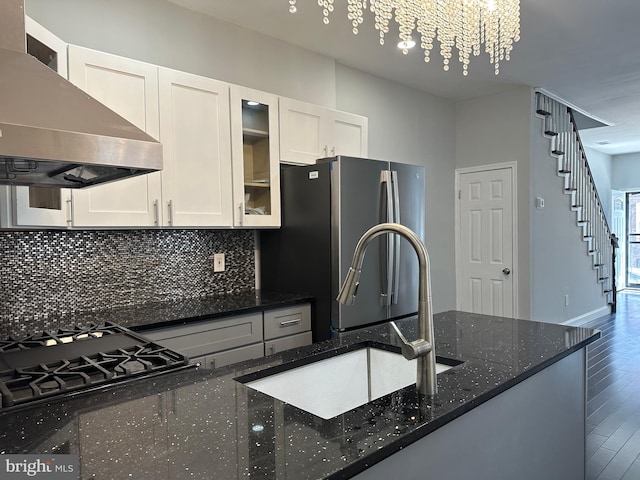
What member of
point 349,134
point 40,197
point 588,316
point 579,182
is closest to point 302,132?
point 349,134

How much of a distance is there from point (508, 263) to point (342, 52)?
2.80 meters

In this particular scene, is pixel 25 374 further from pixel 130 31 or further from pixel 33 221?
pixel 130 31

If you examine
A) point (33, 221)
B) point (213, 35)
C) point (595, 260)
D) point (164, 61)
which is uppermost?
point (213, 35)

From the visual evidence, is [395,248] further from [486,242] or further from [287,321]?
[486,242]

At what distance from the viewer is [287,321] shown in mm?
2832

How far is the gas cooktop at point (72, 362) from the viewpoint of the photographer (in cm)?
120

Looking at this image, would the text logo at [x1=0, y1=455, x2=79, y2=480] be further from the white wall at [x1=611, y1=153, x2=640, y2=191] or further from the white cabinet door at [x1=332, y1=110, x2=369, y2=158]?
the white wall at [x1=611, y1=153, x2=640, y2=191]

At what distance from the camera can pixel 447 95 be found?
4.93 m

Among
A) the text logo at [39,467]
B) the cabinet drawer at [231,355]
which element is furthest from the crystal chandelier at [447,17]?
the text logo at [39,467]

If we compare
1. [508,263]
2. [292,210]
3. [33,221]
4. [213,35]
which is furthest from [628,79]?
[33,221]

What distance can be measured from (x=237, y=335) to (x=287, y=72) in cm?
207

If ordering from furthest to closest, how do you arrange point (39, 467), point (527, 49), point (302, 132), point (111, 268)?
point (527, 49)
point (302, 132)
point (111, 268)
point (39, 467)

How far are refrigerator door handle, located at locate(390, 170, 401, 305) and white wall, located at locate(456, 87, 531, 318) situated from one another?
2137 millimetres

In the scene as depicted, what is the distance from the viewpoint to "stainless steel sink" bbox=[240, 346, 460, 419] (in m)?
1.42
